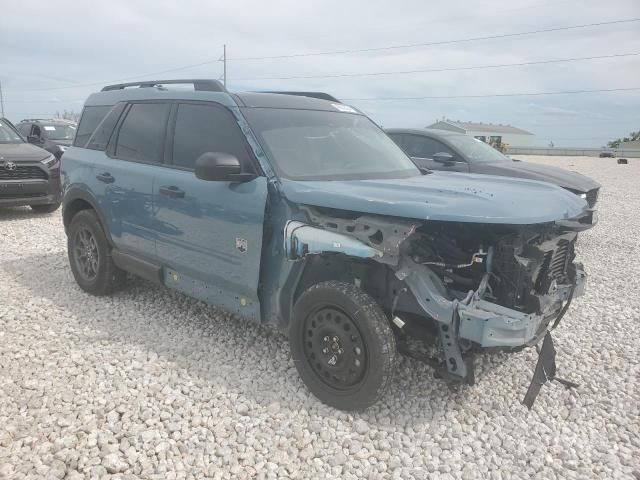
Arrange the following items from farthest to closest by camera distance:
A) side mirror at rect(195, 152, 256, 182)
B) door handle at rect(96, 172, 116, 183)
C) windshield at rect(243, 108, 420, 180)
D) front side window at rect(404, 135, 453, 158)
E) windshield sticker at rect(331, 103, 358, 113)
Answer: front side window at rect(404, 135, 453, 158) < door handle at rect(96, 172, 116, 183) < windshield sticker at rect(331, 103, 358, 113) < windshield at rect(243, 108, 420, 180) < side mirror at rect(195, 152, 256, 182)

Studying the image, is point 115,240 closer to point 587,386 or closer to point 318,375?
point 318,375

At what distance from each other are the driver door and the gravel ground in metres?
3.62

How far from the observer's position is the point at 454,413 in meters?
3.15

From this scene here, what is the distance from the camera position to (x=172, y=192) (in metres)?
3.83

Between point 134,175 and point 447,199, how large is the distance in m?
2.72

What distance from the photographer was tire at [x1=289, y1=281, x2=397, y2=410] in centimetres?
284

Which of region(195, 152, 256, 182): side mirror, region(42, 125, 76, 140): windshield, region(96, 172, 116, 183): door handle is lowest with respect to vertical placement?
region(42, 125, 76, 140): windshield

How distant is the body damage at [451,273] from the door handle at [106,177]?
2149 millimetres

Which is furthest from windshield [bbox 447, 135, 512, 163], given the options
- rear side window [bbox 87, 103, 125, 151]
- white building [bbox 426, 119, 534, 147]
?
white building [bbox 426, 119, 534, 147]

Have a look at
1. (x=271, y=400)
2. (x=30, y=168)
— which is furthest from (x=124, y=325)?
(x=30, y=168)

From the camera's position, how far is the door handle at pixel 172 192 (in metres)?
3.78

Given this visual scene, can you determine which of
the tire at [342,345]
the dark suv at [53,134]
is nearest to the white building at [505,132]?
the dark suv at [53,134]

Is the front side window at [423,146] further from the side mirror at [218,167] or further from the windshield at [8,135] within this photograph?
the windshield at [8,135]

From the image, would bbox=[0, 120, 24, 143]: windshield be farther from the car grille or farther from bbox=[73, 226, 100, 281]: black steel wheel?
bbox=[73, 226, 100, 281]: black steel wheel
